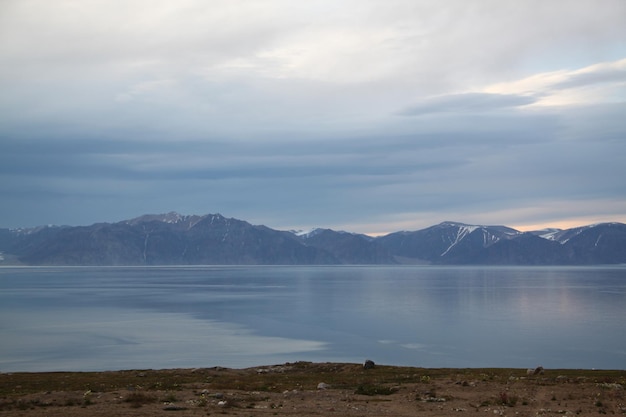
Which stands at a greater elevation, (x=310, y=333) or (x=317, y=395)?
(x=317, y=395)

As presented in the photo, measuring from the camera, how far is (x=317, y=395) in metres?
29.9

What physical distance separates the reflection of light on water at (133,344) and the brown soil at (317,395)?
1833cm

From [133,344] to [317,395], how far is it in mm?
45731

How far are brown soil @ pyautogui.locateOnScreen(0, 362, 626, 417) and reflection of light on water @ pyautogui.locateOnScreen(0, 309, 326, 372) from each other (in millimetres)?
18327

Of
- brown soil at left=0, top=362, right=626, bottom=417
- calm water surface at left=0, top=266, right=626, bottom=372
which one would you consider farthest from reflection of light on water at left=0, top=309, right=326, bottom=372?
brown soil at left=0, top=362, right=626, bottom=417

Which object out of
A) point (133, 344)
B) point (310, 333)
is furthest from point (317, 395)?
point (310, 333)

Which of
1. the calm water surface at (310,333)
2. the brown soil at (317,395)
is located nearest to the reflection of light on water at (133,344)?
the calm water surface at (310,333)

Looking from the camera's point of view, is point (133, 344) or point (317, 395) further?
point (133, 344)

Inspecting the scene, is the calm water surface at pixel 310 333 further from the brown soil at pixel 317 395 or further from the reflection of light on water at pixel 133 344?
the brown soil at pixel 317 395

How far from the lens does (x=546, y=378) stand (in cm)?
3609

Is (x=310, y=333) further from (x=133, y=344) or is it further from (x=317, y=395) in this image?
(x=317, y=395)

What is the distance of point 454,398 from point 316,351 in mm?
40631

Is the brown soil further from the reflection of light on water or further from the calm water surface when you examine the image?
the calm water surface

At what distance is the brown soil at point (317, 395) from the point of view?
25.7 meters
